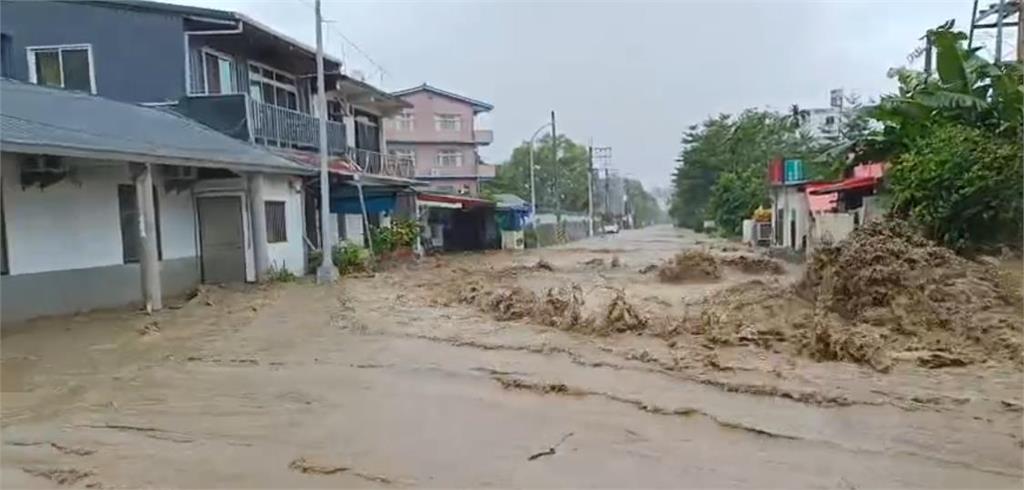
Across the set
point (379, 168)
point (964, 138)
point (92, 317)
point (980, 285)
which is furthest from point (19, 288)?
point (379, 168)

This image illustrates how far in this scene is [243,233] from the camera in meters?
17.0

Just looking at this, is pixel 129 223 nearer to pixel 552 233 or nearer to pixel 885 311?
pixel 885 311

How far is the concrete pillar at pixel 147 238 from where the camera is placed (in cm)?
1261

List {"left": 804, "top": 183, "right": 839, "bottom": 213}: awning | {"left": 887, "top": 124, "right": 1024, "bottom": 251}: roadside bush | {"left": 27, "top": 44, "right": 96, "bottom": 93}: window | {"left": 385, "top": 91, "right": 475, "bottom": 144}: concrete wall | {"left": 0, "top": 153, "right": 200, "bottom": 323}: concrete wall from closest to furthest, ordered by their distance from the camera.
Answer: {"left": 0, "top": 153, "right": 200, "bottom": 323}: concrete wall
{"left": 887, "top": 124, "right": 1024, "bottom": 251}: roadside bush
{"left": 27, "top": 44, "right": 96, "bottom": 93}: window
{"left": 804, "top": 183, "right": 839, "bottom": 213}: awning
{"left": 385, "top": 91, "right": 475, "bottom": 144}: concrete wall

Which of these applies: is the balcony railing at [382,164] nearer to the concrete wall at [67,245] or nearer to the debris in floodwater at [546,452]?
the concrete wall at [67,245]

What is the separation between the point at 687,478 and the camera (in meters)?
5.10

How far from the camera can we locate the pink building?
58.1 m

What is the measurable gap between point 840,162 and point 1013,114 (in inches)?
144

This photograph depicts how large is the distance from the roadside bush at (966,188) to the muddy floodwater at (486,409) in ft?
13.6

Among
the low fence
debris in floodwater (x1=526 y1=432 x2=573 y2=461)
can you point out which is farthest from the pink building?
debris in floodwater (x1=526 y1=432 x2=573 y2=461)

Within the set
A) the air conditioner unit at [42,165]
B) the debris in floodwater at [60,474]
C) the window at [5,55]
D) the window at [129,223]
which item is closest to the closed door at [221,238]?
the window at [129,223]

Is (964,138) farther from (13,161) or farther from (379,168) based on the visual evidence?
(379,168)

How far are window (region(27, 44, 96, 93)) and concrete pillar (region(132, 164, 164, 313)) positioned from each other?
745cm

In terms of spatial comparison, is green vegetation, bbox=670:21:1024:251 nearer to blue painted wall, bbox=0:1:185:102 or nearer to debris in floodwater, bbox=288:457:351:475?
debris in floodwater, bbox=288:457:351:475
